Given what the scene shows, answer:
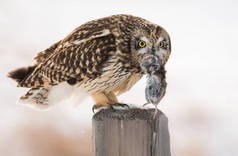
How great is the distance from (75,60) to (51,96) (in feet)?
1.83

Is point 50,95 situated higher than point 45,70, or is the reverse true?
point 45,70

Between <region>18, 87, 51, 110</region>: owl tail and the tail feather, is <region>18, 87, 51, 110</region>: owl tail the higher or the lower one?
the lower one

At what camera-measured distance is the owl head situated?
2.43m

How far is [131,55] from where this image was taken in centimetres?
257

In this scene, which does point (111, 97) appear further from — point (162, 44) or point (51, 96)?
point (162, 44)

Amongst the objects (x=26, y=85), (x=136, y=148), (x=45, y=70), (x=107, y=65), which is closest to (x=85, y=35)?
(x=107, y=65)

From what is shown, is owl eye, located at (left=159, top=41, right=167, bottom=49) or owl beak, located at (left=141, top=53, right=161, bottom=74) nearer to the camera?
owl beak, located at (left=141, top=53, right=161, bottom=74)

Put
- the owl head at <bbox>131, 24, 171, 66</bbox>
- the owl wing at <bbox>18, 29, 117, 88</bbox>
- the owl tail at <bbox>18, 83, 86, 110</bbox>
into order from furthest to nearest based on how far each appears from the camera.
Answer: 1. the owl tail at <bbox>18, 83, 86, 110</bbox>
2. the owl wing at <bbox>18, 29, 117, 88</bbox>
3. the owl head at <bbox>131, 24, 171, 66</bbox>

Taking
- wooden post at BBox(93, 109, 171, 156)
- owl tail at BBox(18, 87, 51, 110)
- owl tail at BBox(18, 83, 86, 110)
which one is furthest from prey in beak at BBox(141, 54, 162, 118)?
owl tail at BBox(18, 87, 51, 110)

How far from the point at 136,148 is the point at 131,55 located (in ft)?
2.68

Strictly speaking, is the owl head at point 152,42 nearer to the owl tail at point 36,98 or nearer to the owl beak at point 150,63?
the owl beak at point 150,63

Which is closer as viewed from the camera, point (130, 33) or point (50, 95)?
point (130, 33)

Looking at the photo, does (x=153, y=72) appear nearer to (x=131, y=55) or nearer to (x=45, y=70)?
(x=131, y=55)

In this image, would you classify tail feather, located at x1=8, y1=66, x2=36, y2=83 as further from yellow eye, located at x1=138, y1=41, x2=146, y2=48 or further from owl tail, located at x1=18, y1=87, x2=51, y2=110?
yellow eye, located at x1=138, y1=41, x2=146, y2=48
